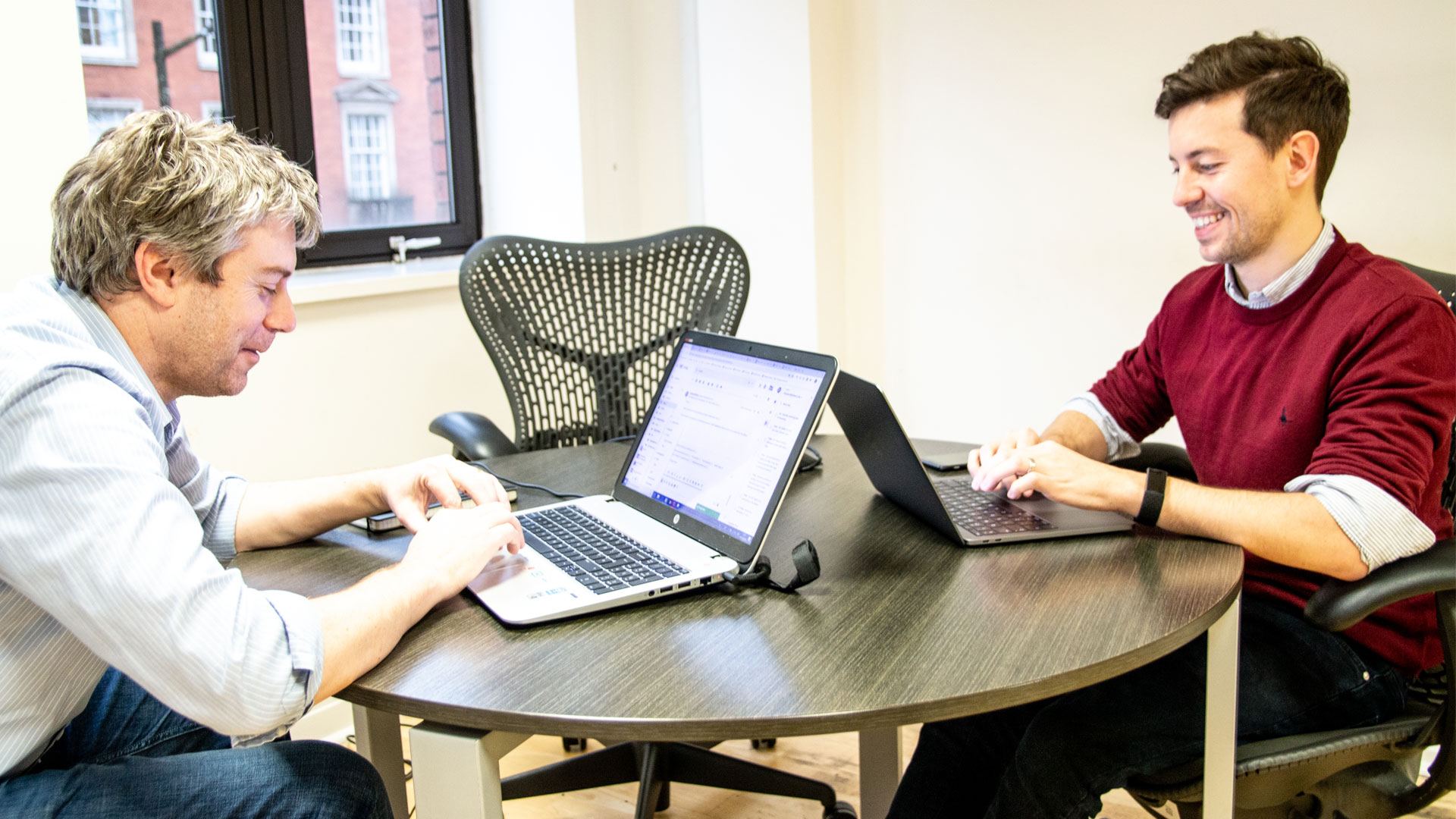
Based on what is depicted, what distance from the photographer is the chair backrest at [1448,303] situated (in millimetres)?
1511

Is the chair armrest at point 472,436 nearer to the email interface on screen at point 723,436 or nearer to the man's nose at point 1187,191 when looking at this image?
the email interface on screen at point 723,436

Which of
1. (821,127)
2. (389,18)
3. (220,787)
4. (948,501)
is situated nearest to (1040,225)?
(821,127)

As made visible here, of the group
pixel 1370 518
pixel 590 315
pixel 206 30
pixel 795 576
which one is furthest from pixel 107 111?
pixel 1370 518

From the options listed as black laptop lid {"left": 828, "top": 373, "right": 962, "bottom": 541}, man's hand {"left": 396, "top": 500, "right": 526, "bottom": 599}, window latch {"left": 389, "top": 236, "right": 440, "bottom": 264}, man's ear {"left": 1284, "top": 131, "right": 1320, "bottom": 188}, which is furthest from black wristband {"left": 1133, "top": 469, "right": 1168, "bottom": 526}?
window latch {"left": 389, "top": 236, "right": 440, "bottom": 264}

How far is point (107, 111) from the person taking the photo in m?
2.27

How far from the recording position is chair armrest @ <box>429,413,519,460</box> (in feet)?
6.24

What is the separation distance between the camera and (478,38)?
3037 millimetres

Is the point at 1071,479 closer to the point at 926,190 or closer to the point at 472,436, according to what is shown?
the point at 472,436

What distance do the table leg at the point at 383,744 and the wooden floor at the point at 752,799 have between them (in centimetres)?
76

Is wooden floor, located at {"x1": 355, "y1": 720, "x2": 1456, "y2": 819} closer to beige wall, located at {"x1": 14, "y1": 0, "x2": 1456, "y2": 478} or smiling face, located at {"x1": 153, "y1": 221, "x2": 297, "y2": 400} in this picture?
beige wall, located at {"x1": 14, "y1": 0, "x2": 1456, "y2": 478}

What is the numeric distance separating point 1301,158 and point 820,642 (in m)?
1.02

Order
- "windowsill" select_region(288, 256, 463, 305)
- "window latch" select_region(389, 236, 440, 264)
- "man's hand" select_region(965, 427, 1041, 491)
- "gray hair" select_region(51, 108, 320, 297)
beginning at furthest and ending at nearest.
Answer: "window latch" select_region(389, 236, 440, 264) → "windowsill" select_region(288, 256, 463, 305) → "man's hand" select_region(965, 427, 1041, 491) → "gray hair" select_region(51, 108, 320, 297)

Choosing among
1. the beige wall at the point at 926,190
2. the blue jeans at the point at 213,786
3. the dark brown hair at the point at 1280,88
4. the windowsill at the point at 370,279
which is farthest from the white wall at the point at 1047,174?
the blue jeans at the point at 213,786

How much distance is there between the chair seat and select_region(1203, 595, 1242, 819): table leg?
0.04 metres
